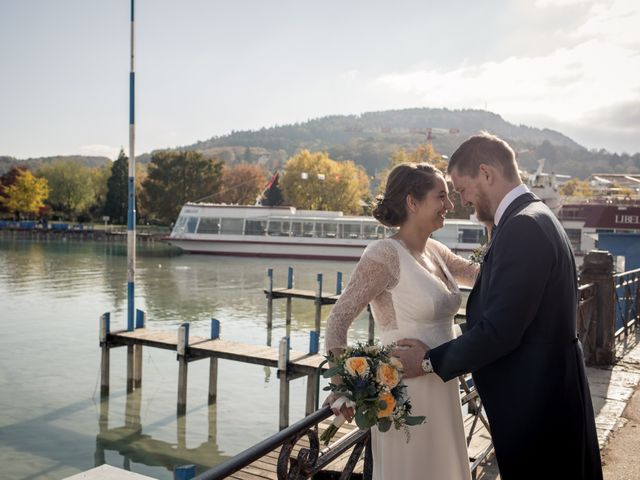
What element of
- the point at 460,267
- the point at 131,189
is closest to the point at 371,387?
the point at 460,267

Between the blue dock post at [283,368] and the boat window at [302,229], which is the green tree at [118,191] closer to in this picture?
the boat window at [302,229]

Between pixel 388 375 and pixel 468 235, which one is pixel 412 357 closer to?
pixel 388 375

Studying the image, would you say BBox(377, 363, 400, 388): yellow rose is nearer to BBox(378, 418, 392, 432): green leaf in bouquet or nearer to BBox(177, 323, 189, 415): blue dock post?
BBox(378, 418, 392, 432): green leaf in bouquet

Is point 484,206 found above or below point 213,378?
above

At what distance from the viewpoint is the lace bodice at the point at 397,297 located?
10.1 ft

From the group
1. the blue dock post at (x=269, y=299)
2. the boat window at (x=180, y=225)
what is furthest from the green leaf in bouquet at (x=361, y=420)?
the boat window at (x=180, y=225)

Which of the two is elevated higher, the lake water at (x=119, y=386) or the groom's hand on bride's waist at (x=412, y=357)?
the groom's hand on bride's waist at (x=412, y=357)

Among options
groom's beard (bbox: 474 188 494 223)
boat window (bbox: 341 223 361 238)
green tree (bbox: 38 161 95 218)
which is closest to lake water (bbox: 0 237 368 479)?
groom's beard (bbox: 474 188 494 223)

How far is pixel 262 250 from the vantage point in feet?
181

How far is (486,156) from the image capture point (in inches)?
110

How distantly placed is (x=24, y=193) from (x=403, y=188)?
99.1m

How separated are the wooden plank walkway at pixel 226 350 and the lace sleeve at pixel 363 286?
332 inches

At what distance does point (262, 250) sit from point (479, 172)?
52.7 metres

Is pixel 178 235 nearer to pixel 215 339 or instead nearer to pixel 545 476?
pixel 215 339
